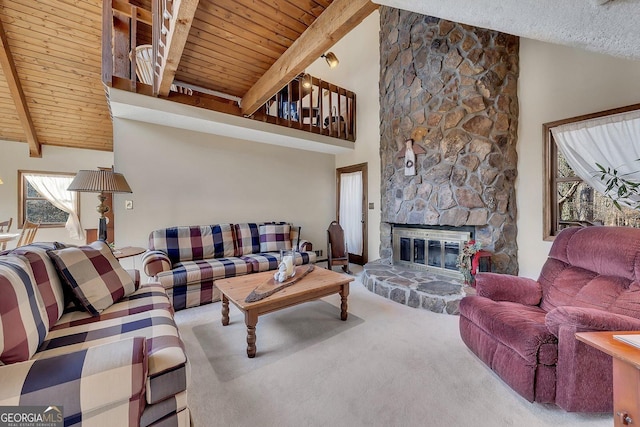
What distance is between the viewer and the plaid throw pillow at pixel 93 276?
1.62 metres

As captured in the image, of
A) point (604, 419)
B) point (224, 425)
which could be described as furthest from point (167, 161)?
point (604, 419)

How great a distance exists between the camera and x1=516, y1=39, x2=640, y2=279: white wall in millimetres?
2486

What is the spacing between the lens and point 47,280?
1476 millimetres

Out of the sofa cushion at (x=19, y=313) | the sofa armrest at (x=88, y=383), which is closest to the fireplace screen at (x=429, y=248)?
the sofa armrest at (x=88, y=383)

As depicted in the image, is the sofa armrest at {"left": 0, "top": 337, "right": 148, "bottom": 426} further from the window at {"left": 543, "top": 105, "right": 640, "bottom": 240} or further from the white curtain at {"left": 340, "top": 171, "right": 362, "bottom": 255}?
the white curtain at {"left": 340, "top": 171, "right": 362, "bottom": 255}

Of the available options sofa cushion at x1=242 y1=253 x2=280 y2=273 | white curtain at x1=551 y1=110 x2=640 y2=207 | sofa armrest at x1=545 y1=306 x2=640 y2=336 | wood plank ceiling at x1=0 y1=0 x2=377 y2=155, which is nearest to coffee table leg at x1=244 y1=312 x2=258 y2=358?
sofa cushion at x1=242 y1=253 x2=280 y2=273

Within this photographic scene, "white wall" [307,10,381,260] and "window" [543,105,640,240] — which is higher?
"white wall" [307,10,381,260]

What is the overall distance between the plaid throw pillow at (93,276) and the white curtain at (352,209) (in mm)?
3827

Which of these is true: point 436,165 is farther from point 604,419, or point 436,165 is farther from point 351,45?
point 351,45

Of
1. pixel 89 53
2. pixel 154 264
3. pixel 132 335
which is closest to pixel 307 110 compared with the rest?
pixel 89 53

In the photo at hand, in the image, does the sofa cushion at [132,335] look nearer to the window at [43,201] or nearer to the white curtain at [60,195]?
the white curtain at [60,195]

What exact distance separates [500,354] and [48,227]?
24.1 ft

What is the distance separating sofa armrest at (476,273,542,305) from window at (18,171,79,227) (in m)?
7.10

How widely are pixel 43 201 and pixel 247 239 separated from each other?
4.39m
